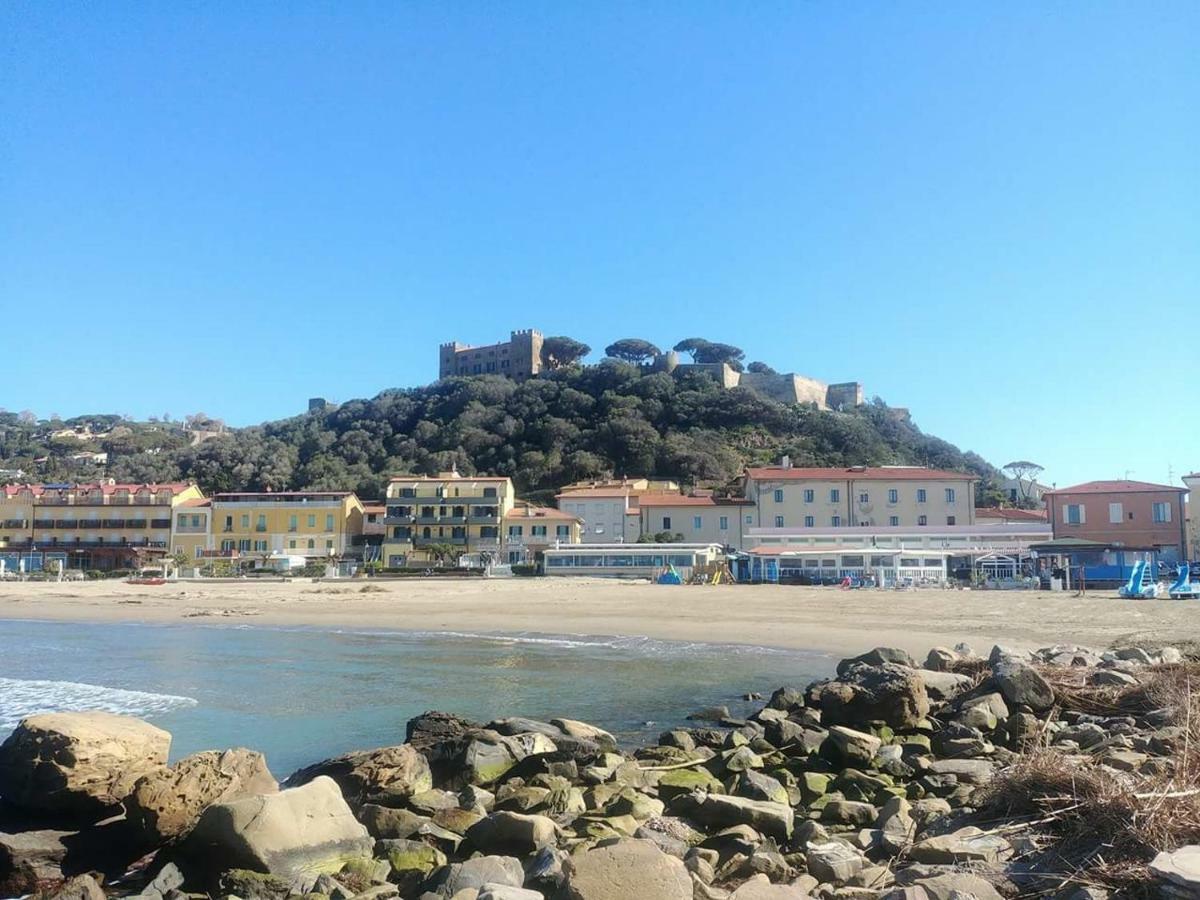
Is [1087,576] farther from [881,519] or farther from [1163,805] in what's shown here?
[1163,805]

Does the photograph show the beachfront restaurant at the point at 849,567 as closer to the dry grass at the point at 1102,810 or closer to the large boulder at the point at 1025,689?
the large boulder at the point at 1025,689

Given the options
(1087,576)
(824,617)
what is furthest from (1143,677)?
(1087,576)

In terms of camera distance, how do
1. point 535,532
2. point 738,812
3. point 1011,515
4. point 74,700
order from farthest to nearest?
1. point 535,532
2. point 1011,515
3. point 74,700
4. point 738,812

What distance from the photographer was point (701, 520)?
6781 centimetres

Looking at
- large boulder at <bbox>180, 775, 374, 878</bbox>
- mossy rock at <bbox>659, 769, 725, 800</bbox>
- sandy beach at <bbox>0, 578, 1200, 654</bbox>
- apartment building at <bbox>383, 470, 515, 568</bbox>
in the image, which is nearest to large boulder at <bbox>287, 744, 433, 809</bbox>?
large boulder at <bbox>180, 775, 374, 878</bbox>

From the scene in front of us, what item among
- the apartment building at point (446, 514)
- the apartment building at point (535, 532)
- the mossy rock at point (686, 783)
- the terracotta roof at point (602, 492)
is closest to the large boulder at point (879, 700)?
the mossy rock at point (686, 783)

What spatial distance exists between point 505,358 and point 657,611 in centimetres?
10951

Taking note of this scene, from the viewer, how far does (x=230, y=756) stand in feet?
31.6

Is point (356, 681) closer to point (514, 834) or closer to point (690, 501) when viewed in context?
point (514, 834)

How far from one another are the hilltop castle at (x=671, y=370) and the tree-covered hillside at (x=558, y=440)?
6.33 m

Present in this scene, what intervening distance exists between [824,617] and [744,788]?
23531 millimetres

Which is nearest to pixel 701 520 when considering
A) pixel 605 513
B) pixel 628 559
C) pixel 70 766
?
pixel 605 513

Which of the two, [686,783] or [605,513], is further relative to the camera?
[605,513]

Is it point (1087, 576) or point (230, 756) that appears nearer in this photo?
point (230, 756)
